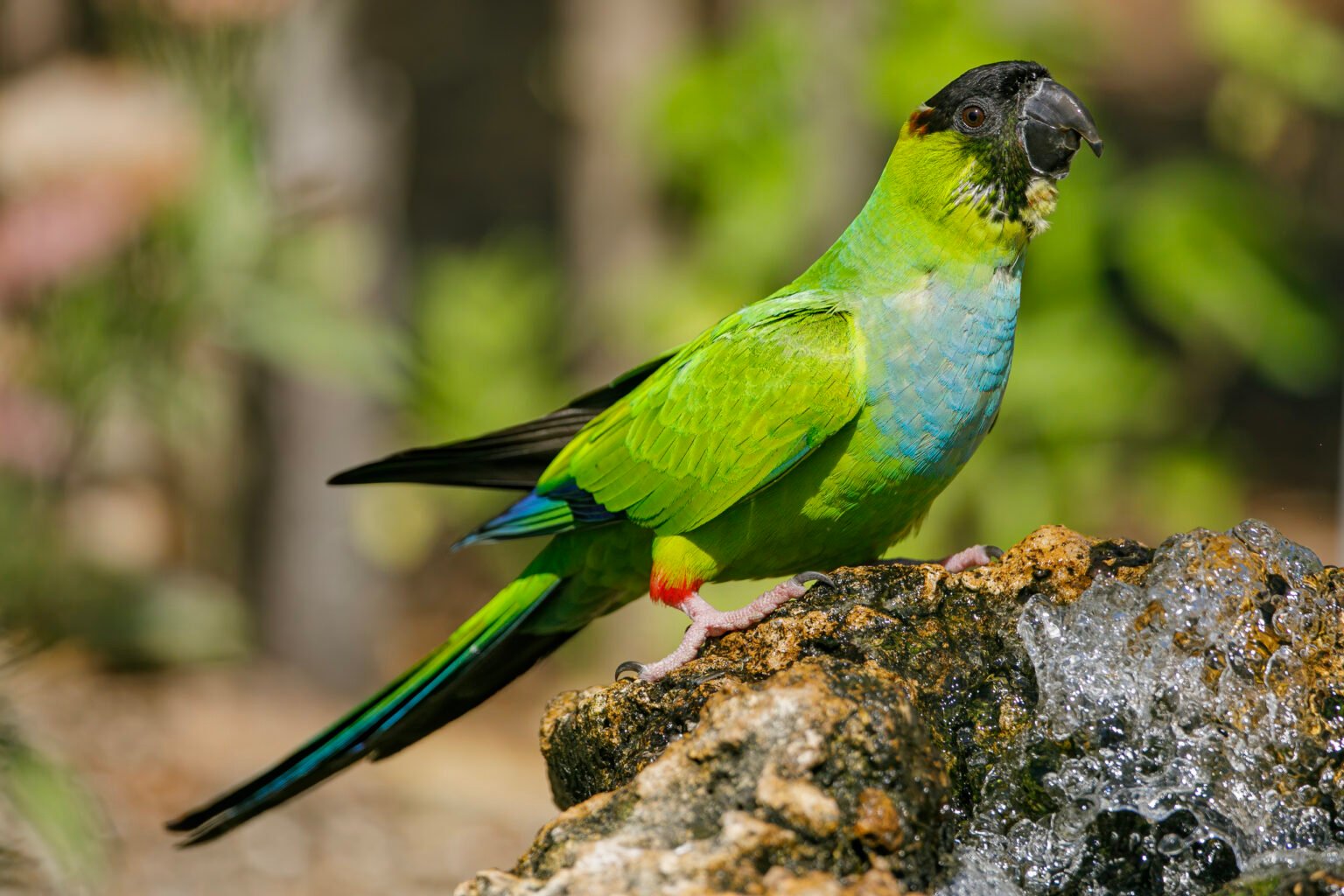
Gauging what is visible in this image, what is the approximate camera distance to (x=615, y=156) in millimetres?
7051

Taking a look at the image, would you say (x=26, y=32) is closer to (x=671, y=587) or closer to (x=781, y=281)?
(x=781, y=281)

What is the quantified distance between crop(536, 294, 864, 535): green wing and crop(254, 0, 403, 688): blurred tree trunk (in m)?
3.52

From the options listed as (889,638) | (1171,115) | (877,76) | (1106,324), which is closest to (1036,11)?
(877,76)

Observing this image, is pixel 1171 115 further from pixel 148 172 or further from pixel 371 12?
pixel 148 172

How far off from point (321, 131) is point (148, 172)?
137 centimetres

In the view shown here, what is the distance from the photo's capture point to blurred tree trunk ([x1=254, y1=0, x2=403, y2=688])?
6.14 metres

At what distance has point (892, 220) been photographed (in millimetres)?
2848

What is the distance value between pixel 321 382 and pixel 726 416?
3.99 metres

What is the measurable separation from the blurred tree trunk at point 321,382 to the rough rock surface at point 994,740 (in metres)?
4.28

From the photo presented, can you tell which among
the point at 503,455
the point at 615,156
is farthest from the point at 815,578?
the point at 615,156

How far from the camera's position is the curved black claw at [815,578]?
2424 millimetres

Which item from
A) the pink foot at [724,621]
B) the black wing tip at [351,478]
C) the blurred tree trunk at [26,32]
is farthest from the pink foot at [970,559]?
the blurred tree trunk at [26,32]

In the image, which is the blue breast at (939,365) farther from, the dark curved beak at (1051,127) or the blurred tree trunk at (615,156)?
the blurred tree trunk at (615,156)

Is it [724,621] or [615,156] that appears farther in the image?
[615,156]
